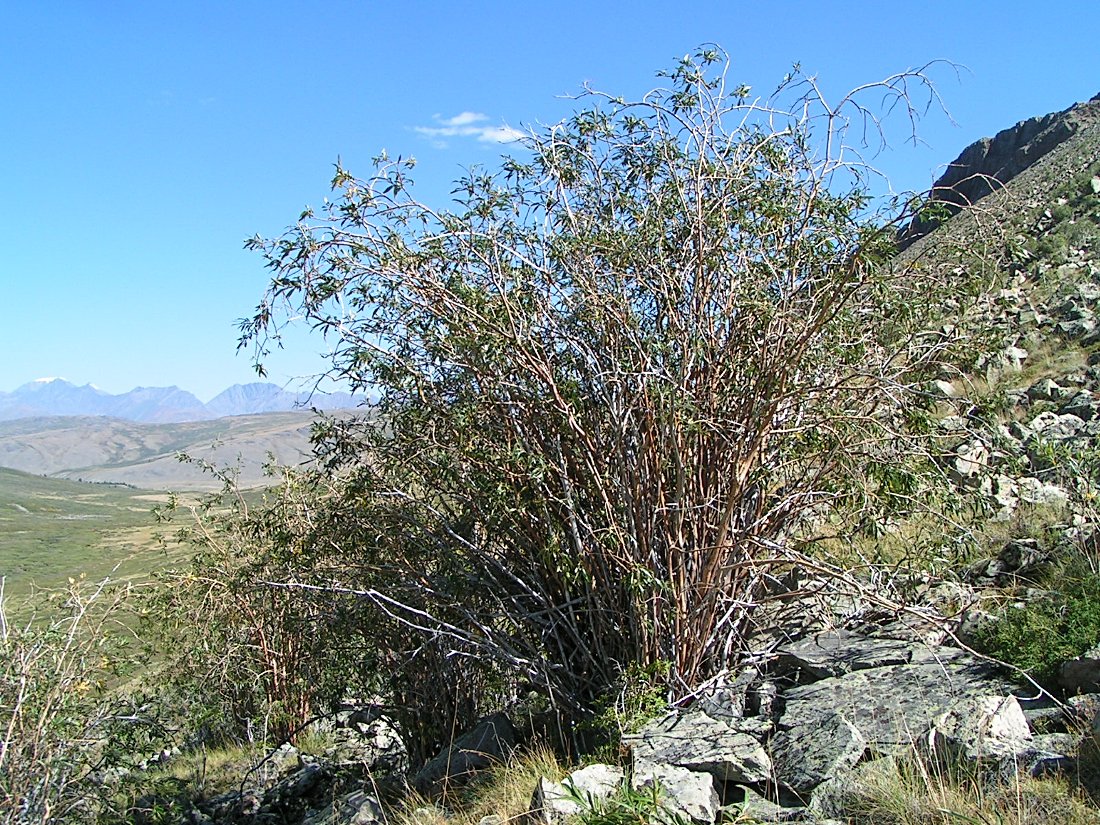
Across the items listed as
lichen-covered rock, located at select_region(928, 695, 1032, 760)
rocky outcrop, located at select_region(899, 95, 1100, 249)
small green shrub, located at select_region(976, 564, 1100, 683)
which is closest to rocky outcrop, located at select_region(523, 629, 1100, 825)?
lichen-covered rock, located at select_region(928, 695, 1032, 760)

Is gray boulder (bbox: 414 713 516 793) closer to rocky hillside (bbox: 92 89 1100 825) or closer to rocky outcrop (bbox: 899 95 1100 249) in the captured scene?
rocky hillside (bbox: 92 89 1100 825)

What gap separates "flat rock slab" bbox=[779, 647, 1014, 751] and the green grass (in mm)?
4620

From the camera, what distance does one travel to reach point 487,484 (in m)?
5.40

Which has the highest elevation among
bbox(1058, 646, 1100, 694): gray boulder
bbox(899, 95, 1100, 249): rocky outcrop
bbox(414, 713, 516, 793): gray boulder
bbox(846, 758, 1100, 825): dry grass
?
bbox(899, 95, 1100, 249): rocky outcrop

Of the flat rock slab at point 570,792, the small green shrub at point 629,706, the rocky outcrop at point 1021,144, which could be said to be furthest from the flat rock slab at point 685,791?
the rocky outcrop at point 1021,144

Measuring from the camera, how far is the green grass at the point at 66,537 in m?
12.2

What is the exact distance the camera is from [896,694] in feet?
14.6

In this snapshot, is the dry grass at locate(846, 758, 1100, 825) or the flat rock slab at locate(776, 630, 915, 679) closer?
the dry grass at locate(846, 758, 1100, 825)

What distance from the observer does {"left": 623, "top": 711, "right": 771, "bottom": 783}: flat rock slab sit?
4.13 m

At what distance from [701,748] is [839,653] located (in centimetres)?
127

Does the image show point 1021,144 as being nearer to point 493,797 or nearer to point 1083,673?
point 1083,673

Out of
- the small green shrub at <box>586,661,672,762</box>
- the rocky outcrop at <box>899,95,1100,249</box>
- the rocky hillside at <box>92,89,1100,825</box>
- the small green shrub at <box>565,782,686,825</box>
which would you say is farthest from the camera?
the rocky outcrop at <box>899,95,1100,249</box>

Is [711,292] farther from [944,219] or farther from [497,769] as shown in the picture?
[497,769]

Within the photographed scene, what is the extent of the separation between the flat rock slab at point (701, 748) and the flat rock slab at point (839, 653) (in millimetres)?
736
